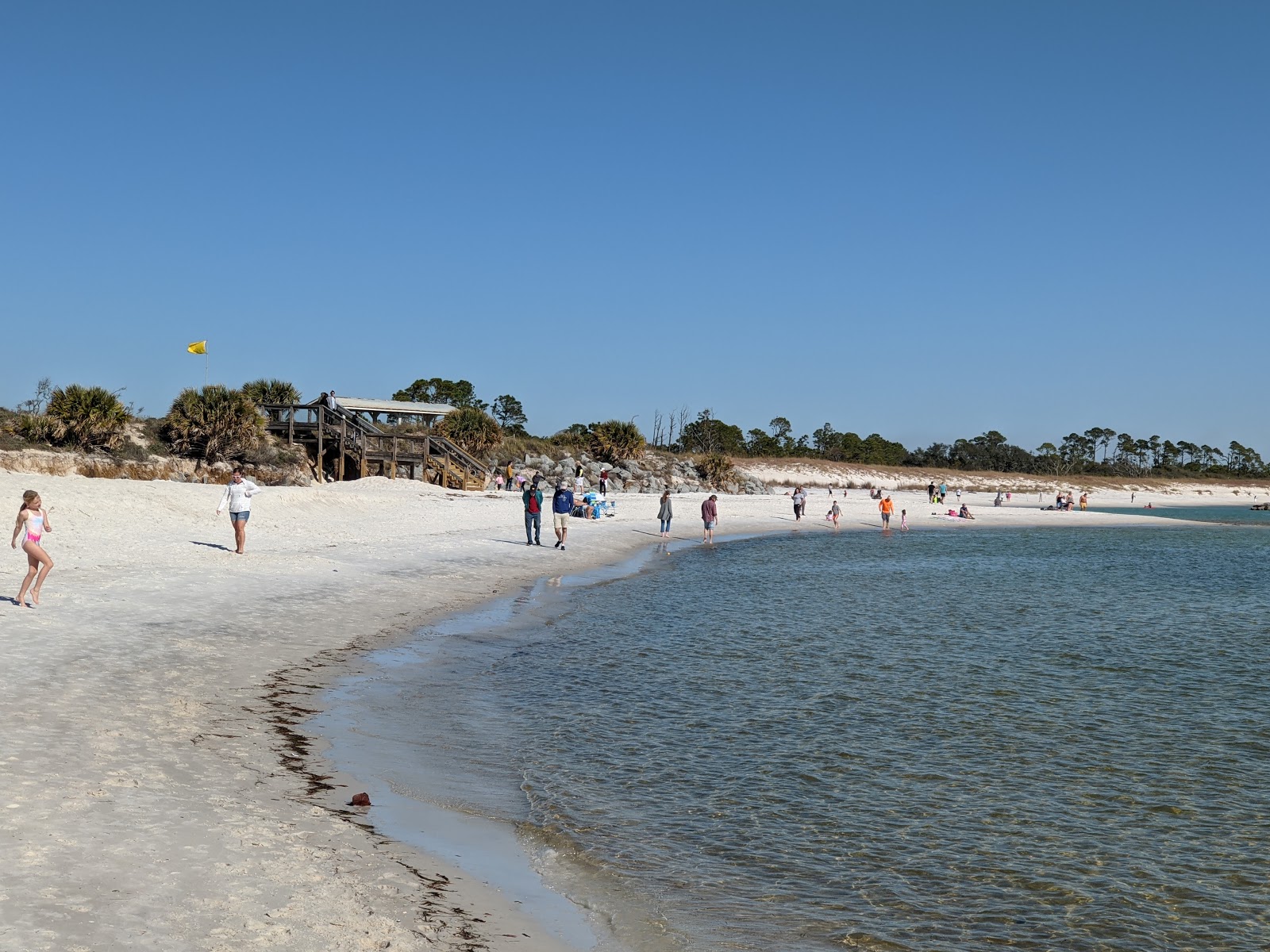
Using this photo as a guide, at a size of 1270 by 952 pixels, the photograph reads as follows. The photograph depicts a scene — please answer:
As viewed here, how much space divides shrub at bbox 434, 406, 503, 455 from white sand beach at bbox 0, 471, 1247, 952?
34.7 meters

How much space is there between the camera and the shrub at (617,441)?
69250 millimetres

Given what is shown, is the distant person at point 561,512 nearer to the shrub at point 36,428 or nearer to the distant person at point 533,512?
the distant person at point 533,512

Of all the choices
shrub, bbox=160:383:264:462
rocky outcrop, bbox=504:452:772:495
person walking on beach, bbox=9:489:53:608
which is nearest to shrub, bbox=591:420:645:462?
rocky outcrop, bbox=504:452:772:495

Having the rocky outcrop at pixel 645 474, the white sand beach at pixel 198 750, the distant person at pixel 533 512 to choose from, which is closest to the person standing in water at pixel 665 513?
the distant person at pixel 533 512

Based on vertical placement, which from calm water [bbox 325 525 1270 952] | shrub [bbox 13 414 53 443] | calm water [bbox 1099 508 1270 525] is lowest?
calm water [bbox 325 525 1270 952]

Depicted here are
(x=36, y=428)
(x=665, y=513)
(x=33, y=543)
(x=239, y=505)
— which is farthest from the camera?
(x=36, y=428)

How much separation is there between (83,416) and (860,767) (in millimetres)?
37653

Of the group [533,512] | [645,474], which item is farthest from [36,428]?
[645,474]

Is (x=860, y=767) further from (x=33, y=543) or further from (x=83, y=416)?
(x=83, y=416)

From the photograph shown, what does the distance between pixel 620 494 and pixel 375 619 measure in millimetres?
39275

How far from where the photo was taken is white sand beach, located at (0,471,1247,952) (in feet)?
16.3

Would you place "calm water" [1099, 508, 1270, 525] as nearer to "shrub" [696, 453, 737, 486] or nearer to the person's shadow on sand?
"shrub" [696, 453, 737, 486]

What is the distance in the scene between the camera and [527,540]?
28438 millimetres

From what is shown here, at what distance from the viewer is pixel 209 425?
42062 mm
